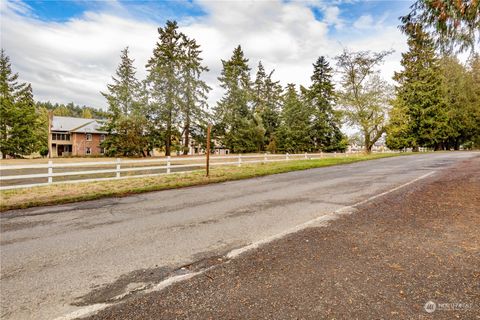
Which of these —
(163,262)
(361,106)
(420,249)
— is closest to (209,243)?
(163,262)

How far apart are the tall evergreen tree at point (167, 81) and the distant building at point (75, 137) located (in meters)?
19.7

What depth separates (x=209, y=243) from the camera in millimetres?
4324

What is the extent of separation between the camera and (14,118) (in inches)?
1512

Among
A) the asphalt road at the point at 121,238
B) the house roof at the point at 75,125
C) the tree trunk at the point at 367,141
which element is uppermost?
the house roof at the point at 75,125

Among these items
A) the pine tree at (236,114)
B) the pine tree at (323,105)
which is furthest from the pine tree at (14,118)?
the pine tree at (323,105)

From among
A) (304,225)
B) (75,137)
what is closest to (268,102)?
(75,137)

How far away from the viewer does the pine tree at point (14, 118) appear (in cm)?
3803

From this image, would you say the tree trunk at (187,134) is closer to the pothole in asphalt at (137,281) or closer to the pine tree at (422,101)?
the pine tree at (422,101)

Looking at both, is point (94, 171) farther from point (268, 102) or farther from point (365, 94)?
point (268, 102)

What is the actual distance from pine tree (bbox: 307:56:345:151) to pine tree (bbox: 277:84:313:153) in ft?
4.12

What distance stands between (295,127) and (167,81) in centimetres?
2151

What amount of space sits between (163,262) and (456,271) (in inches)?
143

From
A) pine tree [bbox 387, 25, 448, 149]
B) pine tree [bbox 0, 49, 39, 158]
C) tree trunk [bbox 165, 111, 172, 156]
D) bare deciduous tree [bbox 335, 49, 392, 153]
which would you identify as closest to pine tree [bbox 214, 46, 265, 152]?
tree trunk [bbox 165, 111, 172, 156]

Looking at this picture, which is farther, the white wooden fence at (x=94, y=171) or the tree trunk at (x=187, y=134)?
the tree trunk at (x=187, y=134)
